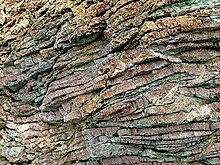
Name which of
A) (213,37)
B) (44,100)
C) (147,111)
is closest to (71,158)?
(44,100)

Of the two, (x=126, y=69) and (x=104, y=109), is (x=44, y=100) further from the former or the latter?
(x=126, y=69)

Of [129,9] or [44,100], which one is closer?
[129,9]

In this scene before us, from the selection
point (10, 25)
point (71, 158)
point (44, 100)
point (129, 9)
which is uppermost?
point (10, 25)

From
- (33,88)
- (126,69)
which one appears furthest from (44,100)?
(126,69)

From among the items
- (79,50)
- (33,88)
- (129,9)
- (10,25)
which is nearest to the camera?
(129,9)

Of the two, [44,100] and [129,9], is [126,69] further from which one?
[44,100]

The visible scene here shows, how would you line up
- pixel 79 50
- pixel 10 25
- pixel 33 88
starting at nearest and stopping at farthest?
pixel 79 50 → pixel 33 88 → pixel 10 25

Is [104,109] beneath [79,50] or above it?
beneath
